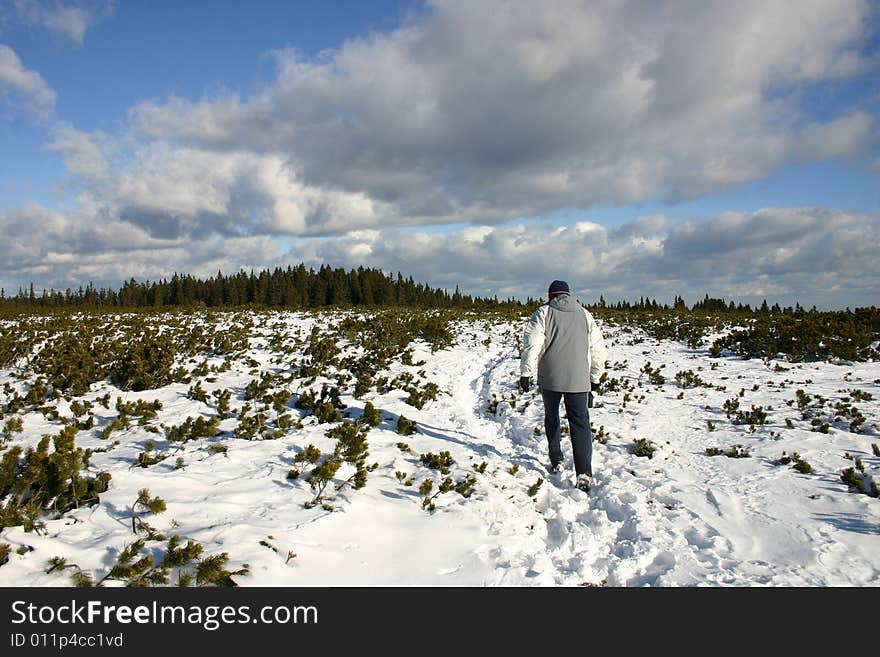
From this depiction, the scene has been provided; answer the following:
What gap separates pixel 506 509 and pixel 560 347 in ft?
7.93

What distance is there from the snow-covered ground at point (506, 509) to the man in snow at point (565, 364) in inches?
20.6

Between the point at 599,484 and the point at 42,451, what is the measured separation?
6604 millimetres

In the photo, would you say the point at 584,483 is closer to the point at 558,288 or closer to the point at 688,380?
the point at 558,288

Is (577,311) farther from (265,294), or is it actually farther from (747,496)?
(265,294)

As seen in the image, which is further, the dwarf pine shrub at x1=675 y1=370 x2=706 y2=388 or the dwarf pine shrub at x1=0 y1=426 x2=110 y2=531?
the dwarf pine shrub at x1=675 y1=370 x2=706 y2=388

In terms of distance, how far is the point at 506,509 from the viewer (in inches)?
213

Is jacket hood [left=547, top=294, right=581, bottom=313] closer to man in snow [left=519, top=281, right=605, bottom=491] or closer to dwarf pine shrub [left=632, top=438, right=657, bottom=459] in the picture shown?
man in snow [left=519, top=281, right=605, bottom=491]

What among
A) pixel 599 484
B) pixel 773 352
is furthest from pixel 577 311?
pixel 773 352

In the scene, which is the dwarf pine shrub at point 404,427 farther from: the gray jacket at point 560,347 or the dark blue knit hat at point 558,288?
the dark blue knit hat at point 558,288

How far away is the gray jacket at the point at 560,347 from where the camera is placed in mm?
6355

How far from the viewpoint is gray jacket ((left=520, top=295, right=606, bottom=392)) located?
636 centimetres

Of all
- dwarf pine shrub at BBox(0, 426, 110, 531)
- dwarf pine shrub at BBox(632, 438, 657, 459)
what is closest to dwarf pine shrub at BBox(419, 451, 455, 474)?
dwarf pine shrub at BBox(632, 438, 657, 459)

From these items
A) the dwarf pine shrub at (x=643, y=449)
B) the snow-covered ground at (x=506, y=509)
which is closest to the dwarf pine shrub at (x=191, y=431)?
the snow-covered ground at (x=506, y=509)

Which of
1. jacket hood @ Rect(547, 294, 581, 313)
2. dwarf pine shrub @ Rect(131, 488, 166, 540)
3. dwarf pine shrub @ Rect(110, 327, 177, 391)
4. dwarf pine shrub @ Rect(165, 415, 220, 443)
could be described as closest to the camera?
dwarf pine shrub @ Rect(131, 488, 166, 540)
